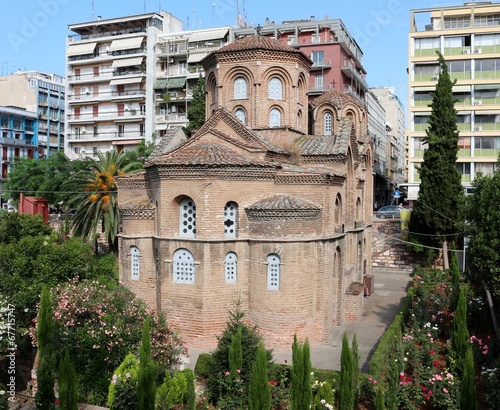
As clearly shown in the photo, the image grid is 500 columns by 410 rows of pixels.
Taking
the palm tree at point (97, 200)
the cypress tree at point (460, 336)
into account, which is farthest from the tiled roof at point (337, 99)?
the cypress tree at point (460, 336)

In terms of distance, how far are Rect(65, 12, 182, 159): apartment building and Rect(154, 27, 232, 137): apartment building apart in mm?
792

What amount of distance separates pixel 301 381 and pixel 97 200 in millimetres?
17695

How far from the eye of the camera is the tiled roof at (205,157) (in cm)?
1648

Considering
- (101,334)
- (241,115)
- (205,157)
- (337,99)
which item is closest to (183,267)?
(205,157)

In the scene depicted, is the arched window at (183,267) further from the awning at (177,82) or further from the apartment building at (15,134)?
the apartment building at (15,134)

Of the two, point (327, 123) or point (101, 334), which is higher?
point (327, 123)

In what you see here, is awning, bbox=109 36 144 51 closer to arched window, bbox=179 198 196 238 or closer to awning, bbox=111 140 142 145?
awning, bbox=111 140 142 145

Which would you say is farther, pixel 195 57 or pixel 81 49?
pixel 81 49

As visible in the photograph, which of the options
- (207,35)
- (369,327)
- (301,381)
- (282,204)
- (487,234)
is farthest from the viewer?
(207,35)

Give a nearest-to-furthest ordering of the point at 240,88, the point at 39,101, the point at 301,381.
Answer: the point at 301,381
the point at 240,88
the point at 39,101

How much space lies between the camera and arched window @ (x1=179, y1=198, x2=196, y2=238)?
17078 millimetres

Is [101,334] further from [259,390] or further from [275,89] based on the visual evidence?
[275,89]

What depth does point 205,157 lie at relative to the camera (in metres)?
16.7

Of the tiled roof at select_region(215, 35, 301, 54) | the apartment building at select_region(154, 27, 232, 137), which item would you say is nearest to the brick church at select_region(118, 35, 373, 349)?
the tiled roof at select_region(215, 35, 301, 54)
